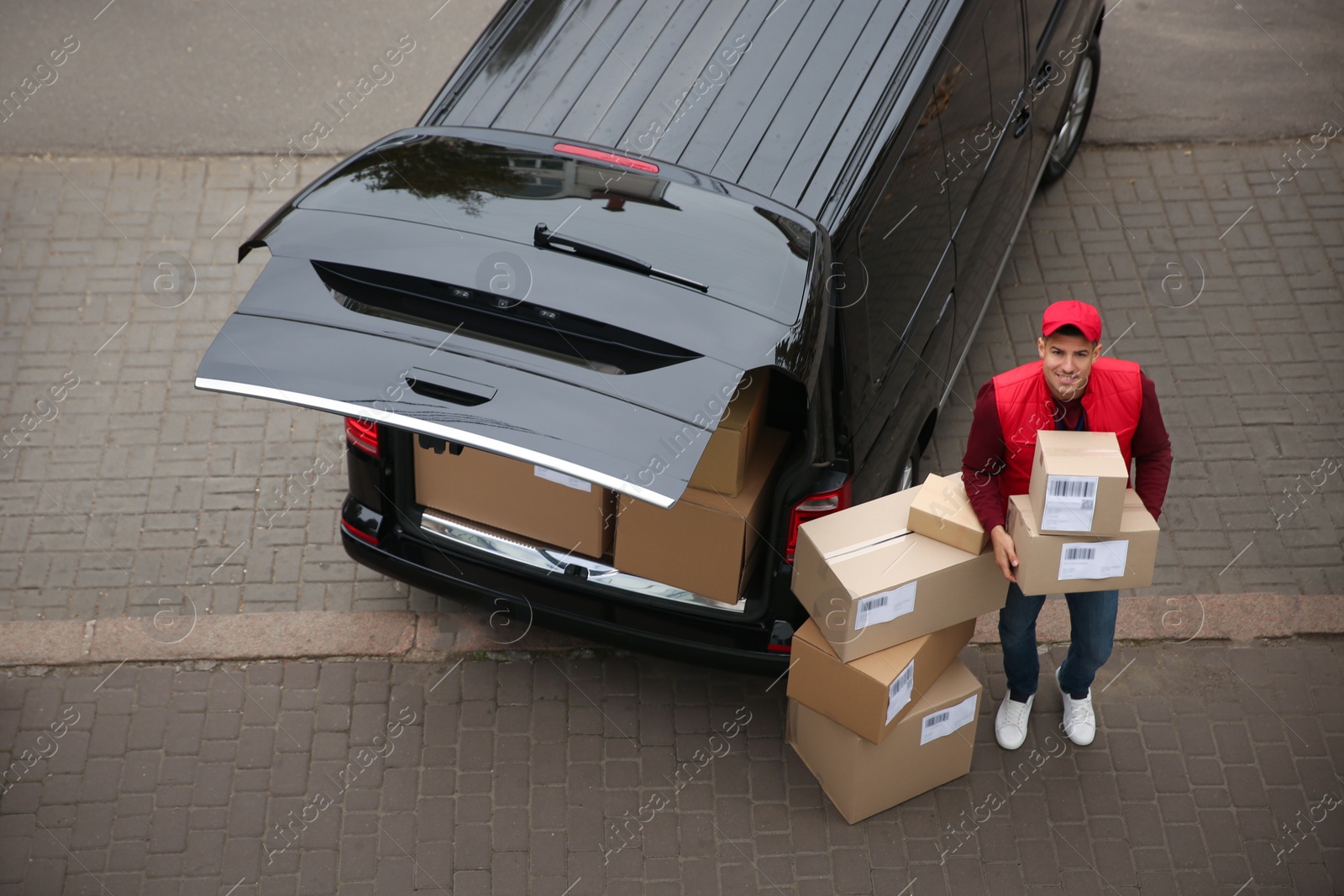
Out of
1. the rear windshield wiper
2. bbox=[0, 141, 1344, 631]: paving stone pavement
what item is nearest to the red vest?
the rear windshield wiper

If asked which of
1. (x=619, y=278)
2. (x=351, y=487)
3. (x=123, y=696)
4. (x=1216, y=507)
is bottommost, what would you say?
(x=123, y=696)

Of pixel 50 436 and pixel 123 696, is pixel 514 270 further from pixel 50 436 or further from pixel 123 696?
pixel 50 436

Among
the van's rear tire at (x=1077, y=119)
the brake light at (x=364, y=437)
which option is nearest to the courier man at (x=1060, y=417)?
the brake light at (x=364, y=437)

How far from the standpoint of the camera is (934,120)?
4.39 meters

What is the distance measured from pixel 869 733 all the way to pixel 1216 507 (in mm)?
2461

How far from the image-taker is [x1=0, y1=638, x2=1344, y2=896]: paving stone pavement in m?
4.10

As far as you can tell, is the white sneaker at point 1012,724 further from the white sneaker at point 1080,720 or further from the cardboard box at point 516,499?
the cardboard box at point 516,499

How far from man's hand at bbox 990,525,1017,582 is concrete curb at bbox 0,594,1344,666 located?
4.14ft

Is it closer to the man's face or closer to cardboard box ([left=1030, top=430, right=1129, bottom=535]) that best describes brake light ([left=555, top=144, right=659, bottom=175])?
the man's face

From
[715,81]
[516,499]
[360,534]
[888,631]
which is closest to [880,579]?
[888,631]

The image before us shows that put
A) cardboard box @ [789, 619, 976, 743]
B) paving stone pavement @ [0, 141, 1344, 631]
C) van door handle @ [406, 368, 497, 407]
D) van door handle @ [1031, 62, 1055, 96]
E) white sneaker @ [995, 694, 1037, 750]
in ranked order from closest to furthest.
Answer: van door handle @ [406, 368, 497, 407], cardboard box @ [789, 619, 976, 743], white sneaker @ [995, 694, 1037, 750], paving stone pavement @ [0, 141, 1344, 631], van door handle @ [1031, 62, 1055, 96]

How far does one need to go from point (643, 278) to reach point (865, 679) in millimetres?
1534

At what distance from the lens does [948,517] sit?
148 inches

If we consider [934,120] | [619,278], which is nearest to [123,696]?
[619,278]
